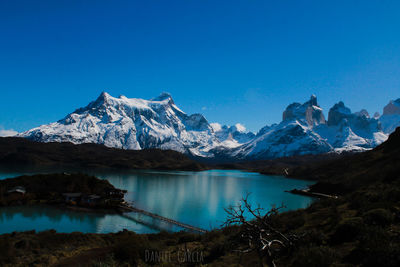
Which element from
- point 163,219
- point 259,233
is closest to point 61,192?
point 163,219

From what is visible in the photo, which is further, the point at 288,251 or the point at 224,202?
the point at 224,202

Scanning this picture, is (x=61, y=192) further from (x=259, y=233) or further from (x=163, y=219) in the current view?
(x=259, y=233)

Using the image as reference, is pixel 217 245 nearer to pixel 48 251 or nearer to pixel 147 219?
pixel 48 251

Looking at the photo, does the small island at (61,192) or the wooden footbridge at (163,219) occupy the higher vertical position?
the small island at (61,192)

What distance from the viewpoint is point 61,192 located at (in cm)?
6712

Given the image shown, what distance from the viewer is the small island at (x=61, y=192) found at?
58.3 meters

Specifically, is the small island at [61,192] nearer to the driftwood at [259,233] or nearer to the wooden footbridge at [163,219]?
the wooden footbridge at [163,219]

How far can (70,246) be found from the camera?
24938 millimetres

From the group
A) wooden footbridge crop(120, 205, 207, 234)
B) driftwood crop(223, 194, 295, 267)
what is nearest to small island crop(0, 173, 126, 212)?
wooden footbridge crop(120, 205, 207, 234)

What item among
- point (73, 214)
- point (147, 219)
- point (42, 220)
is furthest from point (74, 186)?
point (147, 219)

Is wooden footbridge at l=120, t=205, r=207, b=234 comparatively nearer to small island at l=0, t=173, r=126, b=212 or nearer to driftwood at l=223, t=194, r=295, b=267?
small island at l=0, t=173, r=126, b=212

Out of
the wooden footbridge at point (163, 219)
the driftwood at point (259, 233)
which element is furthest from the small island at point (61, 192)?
the driftwood at point (259, 233)

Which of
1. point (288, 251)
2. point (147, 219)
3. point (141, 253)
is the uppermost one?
point (288, 251)

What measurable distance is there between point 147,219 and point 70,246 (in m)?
25.2
